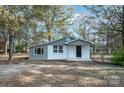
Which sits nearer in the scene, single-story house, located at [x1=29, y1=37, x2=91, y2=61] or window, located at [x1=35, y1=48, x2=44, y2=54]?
single-story house, located at [x1=29, y1=37, x2=91, y2=61]

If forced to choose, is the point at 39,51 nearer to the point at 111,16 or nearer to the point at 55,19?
the point at 55,19

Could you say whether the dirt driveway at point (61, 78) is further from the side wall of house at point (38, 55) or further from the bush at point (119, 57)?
the side wall of house at point (38, 55)

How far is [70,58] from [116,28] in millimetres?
6302

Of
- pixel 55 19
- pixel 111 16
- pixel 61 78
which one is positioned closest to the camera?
pixel 61 78

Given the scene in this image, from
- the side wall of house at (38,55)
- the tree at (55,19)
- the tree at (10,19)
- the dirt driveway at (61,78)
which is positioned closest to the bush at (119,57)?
the dirt driveway at (61,78)

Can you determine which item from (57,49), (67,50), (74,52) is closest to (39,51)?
(57,49)

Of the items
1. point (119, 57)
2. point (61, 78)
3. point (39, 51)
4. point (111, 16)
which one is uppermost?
point (111, 16)

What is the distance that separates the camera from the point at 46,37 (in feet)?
111

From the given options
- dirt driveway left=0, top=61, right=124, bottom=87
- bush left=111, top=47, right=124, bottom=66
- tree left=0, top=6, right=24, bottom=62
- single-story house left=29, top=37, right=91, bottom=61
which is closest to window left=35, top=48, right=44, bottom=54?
single-story house left=29, top=37, right=91, bottom=61

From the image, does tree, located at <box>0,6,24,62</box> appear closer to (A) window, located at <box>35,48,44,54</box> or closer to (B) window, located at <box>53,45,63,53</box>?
(A) window, located at <box>35,48,44,54</box>

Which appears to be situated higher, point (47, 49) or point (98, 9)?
point (98, 9)
